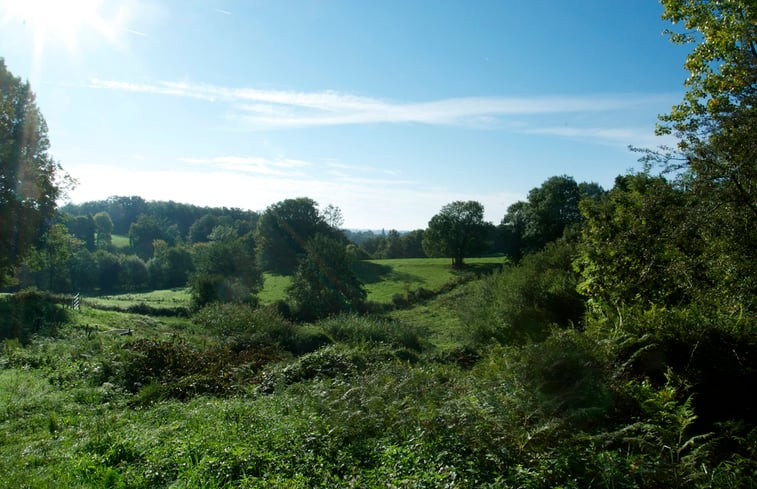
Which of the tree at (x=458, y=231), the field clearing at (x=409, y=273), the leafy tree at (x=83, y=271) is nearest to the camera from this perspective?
the field clearing at (x=409, y=273)

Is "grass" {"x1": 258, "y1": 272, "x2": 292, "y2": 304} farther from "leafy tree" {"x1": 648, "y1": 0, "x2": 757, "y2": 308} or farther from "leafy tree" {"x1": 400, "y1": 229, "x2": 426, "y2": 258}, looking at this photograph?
"leafy tree" {"x1": 648, "y1": 0, "x2": 757, "y2": 308}

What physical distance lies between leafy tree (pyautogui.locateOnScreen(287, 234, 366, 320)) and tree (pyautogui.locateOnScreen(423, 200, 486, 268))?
18410mm

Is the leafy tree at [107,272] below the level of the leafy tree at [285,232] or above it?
below

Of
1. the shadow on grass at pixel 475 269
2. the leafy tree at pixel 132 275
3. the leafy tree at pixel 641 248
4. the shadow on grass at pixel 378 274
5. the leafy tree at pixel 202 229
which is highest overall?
the leafy tree at pixel 202 229

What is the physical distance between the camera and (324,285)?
38.9 meters

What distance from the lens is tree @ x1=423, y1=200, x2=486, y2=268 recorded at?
55562 mm

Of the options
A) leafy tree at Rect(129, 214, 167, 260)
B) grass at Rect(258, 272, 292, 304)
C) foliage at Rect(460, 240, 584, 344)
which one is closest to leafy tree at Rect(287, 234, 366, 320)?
grass at Rect(258, 272, 292, 304)

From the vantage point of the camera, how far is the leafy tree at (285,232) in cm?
5931

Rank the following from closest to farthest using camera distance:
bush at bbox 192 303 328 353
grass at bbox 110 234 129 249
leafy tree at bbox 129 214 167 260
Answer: bush at bbox 192 303 328 353, grass at bbox 110 234 129 249, leafy tree at bbox 129 214 167 260

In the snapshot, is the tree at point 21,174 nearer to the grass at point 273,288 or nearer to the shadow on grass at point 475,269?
the grass at point 273,288

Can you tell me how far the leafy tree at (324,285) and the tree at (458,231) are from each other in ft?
60.4

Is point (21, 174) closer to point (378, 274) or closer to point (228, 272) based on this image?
point (228, 272)

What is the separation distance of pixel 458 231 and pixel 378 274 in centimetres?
1154

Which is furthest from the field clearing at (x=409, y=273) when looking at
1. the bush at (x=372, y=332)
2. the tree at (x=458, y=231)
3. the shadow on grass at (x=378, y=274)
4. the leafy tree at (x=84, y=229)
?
the leafy tree at (x=84, y=229)
